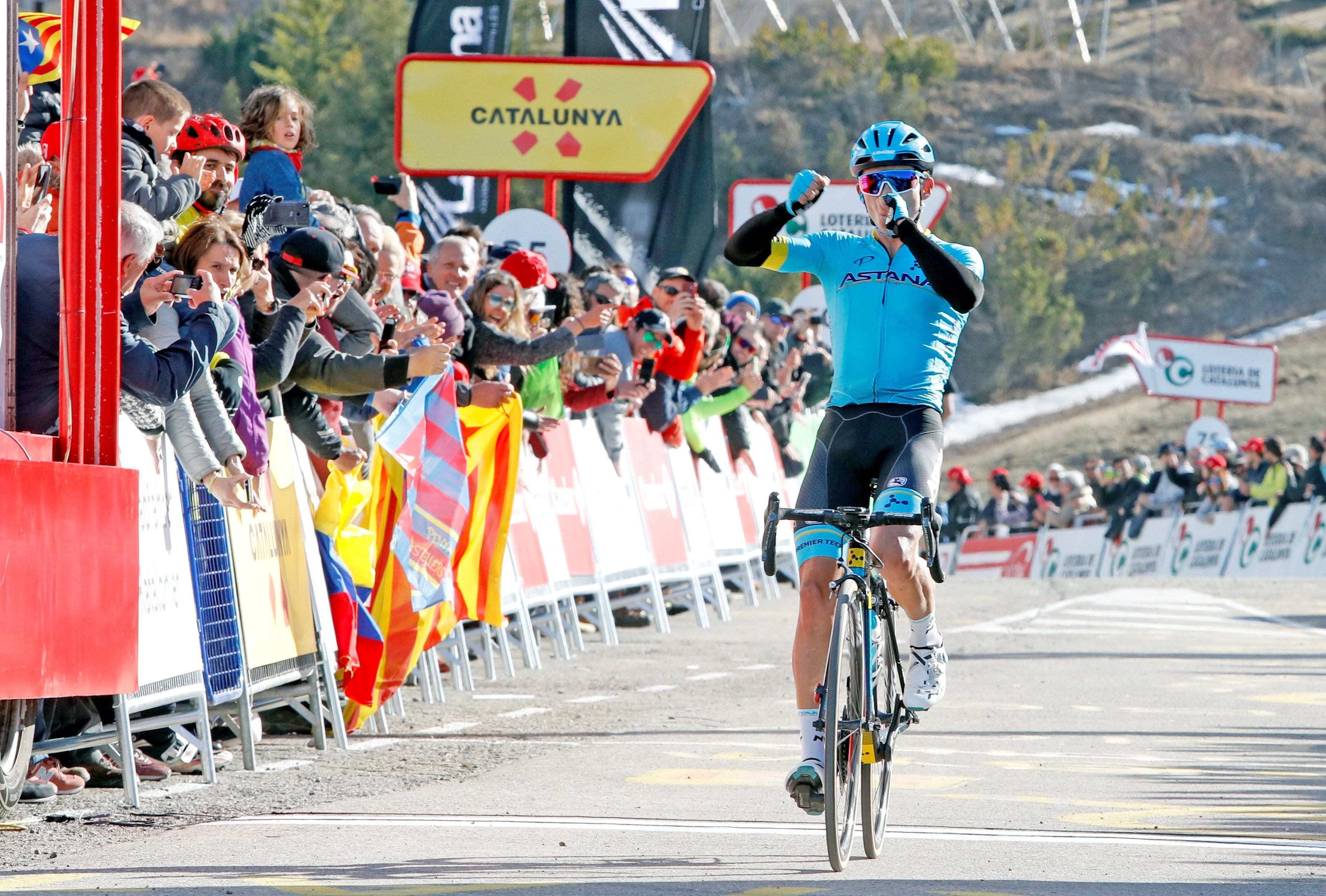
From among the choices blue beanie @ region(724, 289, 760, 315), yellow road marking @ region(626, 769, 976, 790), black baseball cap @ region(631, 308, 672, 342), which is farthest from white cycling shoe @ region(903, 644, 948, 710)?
blue beanie @ region(724, 289, 760, 315)

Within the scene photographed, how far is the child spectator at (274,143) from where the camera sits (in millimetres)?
9750

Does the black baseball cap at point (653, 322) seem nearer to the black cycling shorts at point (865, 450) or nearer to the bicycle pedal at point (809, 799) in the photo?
the black cycling shorts at point (865, 450)

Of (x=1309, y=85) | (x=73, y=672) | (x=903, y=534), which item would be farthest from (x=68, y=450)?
(x=1309, y=85)

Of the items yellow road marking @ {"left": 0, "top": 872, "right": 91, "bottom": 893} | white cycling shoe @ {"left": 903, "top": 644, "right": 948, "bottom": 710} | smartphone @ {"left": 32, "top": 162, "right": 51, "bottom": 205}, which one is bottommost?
yellow road marking @ {"left": 0, "top": 872, "right": 91, "bottom": 893}

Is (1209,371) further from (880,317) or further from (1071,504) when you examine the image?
(880,317)

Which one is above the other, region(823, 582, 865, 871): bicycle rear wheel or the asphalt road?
region(823, 582, 865, 871): bicycle rear wheel

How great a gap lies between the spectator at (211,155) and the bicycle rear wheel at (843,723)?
371 cm

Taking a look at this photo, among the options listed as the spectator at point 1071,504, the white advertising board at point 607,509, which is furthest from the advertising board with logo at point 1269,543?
the white advertising board at point 607,509

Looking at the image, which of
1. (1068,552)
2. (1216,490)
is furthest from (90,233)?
(1068,552)

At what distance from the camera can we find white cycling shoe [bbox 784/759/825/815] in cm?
588

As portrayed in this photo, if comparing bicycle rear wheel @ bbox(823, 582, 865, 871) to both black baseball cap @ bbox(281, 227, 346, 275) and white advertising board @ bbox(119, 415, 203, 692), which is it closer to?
white advertising board @ bbox(119, 415, 203, 692)

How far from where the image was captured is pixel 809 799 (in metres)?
5.89

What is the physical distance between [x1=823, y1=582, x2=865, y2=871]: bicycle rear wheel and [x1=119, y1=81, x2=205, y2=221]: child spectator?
340cm

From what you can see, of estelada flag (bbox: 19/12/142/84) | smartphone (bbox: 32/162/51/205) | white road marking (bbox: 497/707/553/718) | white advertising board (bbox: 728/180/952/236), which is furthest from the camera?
white advertising board (bbox: 728/180/952/236)
